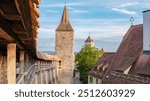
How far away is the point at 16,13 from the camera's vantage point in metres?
4.55

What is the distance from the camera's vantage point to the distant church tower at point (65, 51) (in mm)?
54094

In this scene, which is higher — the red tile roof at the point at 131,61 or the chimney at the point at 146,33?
the chimney at the point at 146,33

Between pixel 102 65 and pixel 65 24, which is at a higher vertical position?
pixel 65 24

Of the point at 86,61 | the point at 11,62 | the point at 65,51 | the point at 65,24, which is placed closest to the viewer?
the point at 11,62

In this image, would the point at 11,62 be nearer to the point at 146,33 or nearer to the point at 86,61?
the point at 146,33


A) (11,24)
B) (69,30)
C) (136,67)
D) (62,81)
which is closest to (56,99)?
(11,24)

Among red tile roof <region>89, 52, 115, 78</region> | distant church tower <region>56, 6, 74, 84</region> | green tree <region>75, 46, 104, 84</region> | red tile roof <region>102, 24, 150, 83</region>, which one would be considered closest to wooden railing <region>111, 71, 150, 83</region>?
red tile roof <region>102, 24, 150, 83</region>

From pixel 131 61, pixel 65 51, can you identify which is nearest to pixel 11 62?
pixel 131 61

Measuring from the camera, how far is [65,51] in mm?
55156

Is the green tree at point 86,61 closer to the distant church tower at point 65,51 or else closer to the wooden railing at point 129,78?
the distant church tower at point 65,51

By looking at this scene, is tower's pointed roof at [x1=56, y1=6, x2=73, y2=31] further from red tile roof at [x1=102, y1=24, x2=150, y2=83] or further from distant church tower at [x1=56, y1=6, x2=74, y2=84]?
red tile roof at [x1=102, y1=24, x2=150, y2=83]

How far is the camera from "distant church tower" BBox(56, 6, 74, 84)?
177 ft

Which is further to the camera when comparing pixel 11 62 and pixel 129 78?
pixel 129 78

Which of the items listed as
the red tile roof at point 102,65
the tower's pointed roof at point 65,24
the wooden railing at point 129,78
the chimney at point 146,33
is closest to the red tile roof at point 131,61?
the wooden railing at point 129,78
